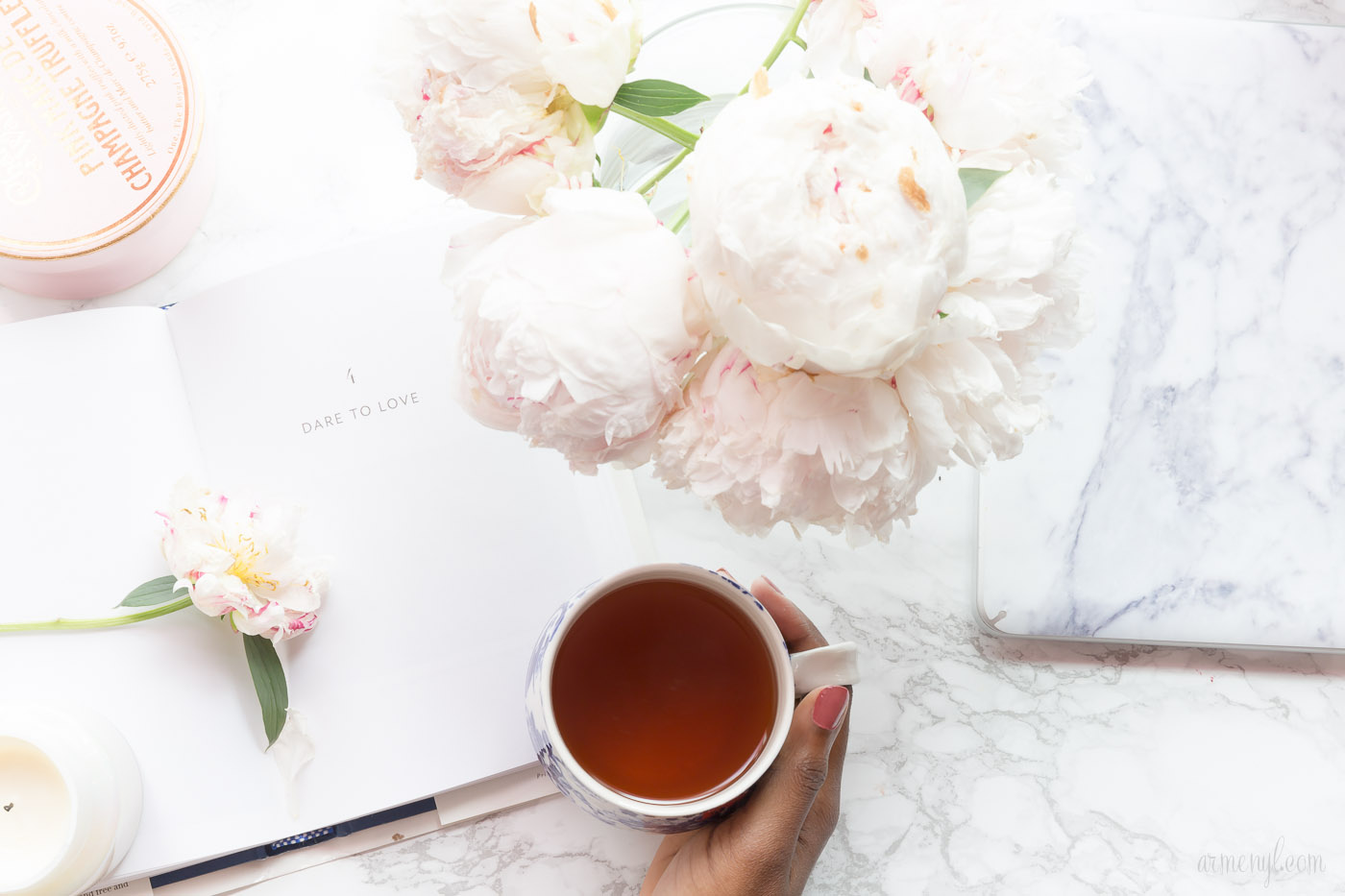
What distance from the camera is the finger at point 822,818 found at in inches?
21.6

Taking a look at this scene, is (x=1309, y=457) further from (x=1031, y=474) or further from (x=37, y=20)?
(x=37, y=20)

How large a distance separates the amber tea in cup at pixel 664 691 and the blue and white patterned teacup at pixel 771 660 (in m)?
0.01

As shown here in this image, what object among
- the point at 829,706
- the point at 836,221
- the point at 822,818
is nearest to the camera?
the point at 836,221

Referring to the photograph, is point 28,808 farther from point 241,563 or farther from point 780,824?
point 780,824

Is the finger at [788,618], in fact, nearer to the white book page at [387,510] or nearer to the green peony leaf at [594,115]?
the white book page at [387,510]

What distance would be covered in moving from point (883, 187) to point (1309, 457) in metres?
0.51

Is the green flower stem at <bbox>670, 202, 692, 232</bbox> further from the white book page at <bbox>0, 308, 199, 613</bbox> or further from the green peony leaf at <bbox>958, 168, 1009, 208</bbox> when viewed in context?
the white book page at <bbox>0, 308, 199, 613</bbox>

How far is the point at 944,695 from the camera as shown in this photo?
1.98ft

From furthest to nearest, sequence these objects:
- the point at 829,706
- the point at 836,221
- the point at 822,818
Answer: the point at 822,818
the point at 829,706
the point at 836,221

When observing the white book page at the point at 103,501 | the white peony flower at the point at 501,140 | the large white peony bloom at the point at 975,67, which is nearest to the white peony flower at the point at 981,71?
the large white peony bloom at the point at 975,67

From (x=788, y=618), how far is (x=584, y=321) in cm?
33

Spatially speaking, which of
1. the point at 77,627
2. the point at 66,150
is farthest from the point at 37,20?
the point at 77,627

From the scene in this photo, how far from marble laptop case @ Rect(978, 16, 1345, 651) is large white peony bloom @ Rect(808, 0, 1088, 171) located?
0.33m

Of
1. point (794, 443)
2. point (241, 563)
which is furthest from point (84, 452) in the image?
point (794, 443)
